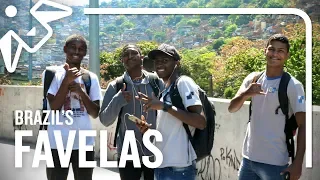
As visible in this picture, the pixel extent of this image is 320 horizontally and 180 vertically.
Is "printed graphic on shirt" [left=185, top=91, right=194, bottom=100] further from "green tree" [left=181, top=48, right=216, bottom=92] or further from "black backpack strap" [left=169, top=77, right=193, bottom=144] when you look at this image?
"green tree" [left=181, top=48, right=216, bottom=92]

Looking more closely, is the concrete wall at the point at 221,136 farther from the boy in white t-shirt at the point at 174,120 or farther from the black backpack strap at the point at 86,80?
the boy in white t-shirt at the point at 174,120

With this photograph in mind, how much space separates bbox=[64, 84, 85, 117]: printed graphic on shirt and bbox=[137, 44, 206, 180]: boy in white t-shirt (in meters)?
0.57

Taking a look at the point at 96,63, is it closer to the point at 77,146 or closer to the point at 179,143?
the point at 77,146

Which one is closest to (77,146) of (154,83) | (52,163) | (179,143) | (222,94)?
(52,163)

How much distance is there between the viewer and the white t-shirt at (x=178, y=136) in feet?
8.56

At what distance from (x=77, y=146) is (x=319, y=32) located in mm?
1514

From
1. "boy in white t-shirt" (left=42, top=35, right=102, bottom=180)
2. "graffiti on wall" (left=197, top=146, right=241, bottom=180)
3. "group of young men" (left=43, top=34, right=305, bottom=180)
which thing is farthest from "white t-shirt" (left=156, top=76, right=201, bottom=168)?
"graffiti on wall" (left=197, top=146, right=241, bottom=180)

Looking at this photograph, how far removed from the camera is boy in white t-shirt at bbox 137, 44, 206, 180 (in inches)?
102

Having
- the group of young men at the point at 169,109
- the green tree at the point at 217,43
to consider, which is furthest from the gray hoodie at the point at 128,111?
the green tree at the point at 217,43

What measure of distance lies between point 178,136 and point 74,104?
72cm

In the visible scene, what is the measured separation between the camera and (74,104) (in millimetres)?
3113

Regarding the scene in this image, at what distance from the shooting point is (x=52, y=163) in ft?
10.4

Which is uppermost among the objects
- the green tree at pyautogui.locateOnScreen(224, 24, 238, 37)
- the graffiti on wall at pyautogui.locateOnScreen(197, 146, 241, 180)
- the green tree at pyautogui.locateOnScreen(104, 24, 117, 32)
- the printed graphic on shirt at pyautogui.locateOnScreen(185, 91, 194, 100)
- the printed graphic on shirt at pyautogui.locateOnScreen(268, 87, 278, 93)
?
the green tree at pyautogui.locateOnScreen(104, 24, 117, 32)

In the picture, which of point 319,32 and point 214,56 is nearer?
point 319,32
